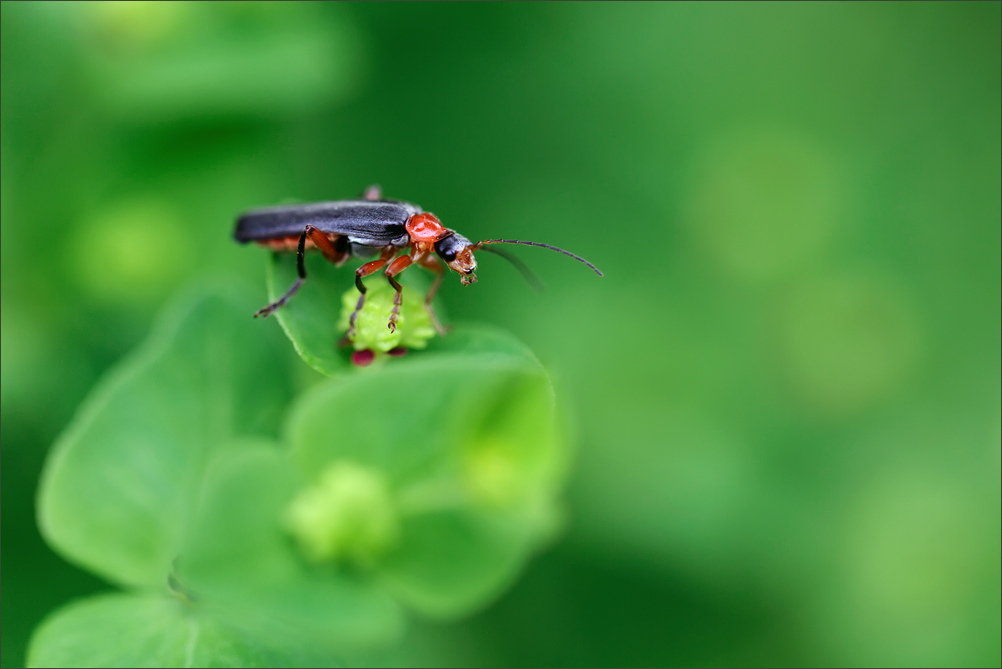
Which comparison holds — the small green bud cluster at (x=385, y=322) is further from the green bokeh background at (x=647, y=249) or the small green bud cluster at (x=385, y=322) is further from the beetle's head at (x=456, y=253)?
the green bokeh background at (x=647, y=249)

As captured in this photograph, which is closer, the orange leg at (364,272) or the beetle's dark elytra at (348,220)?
the orange leg at (364,272)

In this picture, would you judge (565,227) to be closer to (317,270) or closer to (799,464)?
(799,464)

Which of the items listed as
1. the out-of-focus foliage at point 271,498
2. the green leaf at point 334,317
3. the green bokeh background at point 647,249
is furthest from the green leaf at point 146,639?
the green bokeh background at point 647,249

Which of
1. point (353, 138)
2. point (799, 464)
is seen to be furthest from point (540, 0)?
point (799, 464)

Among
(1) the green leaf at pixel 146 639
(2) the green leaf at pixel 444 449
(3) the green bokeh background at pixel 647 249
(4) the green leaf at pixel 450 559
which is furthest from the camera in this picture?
(3) the green bokeh background at pixel 647 249

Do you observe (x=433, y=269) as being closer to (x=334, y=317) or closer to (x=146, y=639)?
(x=334, y=317)
